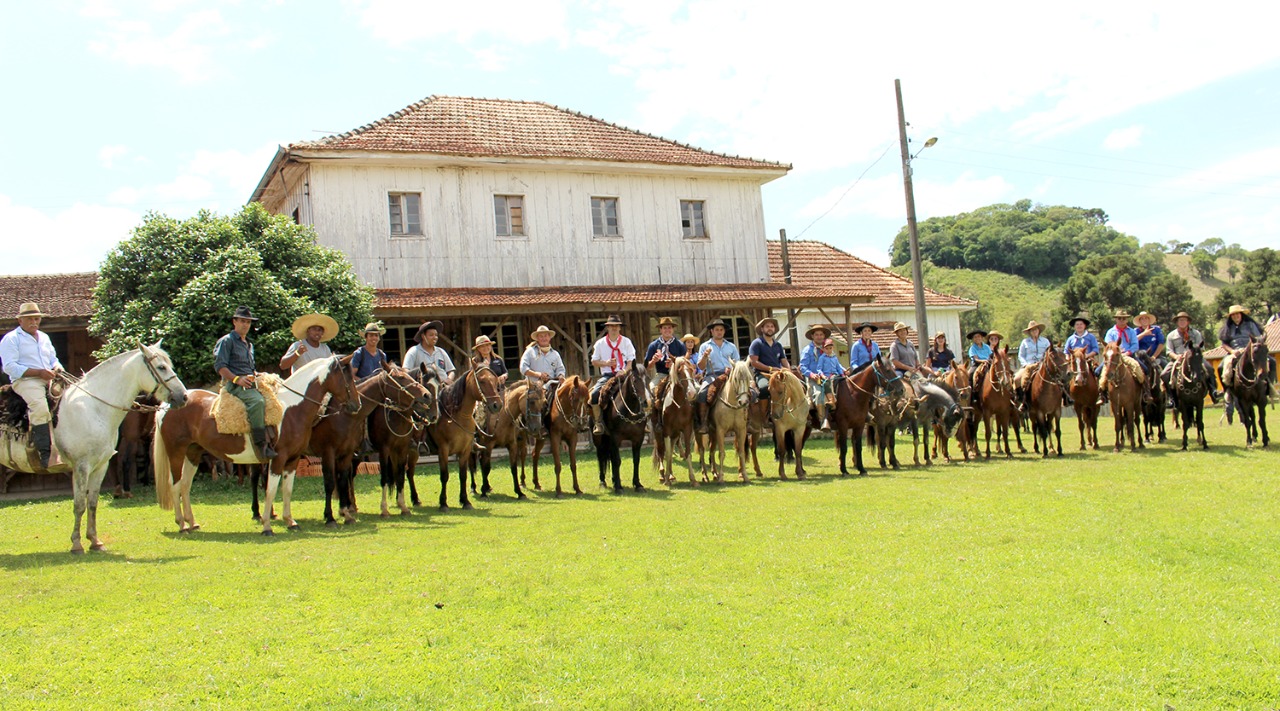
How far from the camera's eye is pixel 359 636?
6.49m

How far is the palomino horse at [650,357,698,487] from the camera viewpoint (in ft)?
48.0

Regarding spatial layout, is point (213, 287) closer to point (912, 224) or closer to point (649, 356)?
point (649, 356)

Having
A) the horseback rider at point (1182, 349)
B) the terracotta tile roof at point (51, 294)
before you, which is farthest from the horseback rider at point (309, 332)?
the horseback rider at point (1182, 349)

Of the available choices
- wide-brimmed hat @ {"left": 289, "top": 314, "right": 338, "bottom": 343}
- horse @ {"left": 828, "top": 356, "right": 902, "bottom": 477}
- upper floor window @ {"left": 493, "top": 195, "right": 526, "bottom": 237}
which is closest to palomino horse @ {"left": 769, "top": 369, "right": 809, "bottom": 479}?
horse @ {"left": 828, "top": 356, "right": 902, "bottom": 477}

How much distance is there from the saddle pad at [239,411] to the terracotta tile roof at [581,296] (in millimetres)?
9486

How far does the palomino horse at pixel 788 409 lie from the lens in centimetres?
1516

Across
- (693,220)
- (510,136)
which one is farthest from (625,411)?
(693,220)

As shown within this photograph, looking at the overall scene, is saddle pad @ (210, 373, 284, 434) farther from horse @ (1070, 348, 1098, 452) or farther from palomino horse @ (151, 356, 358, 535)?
horse @ (1070, 348, 1098, 452)

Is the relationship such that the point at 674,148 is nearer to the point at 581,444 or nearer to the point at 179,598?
the point at 581,444

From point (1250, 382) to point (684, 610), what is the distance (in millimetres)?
14224

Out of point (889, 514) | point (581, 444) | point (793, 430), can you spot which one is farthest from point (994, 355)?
point (581, 444)

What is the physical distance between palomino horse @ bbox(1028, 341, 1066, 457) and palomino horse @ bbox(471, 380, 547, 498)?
29.7 ft

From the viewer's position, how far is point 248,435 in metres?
11.1

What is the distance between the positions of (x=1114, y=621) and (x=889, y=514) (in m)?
4.43
